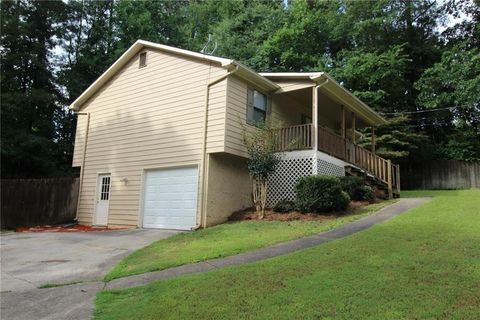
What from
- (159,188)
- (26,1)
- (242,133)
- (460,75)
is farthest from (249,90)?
(26,1)

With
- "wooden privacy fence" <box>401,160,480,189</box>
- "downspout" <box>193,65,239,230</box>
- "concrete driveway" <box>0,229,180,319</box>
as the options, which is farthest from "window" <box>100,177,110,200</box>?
"wooden privacy fence" <box>401,160,480,189</box>

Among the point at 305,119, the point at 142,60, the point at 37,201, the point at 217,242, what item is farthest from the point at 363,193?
the point at 37,201

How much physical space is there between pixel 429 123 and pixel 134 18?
21480mm

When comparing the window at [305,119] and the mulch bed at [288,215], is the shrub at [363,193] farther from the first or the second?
the window at [305,119]

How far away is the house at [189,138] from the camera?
1393 cm

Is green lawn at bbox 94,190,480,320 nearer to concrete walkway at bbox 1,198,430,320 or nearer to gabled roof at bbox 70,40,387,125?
concrete walkway at bbox 1,198,430,320

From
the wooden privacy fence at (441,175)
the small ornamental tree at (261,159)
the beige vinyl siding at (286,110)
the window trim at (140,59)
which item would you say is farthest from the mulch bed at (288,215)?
the wooden privacy fence at (441,175)

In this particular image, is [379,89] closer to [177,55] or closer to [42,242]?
[177,55]

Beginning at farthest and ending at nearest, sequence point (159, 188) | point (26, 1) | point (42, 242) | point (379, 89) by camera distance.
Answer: point (379, 89) < point (26, 1) < point (159, 188) < point (42, 242)

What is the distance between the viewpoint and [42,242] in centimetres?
1227

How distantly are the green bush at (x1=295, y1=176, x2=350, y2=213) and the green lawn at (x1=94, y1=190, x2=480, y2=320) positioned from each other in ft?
13.0

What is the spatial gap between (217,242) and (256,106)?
6.43 metres

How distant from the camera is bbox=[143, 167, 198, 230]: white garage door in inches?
551

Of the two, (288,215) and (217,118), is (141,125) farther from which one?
(288,215)
